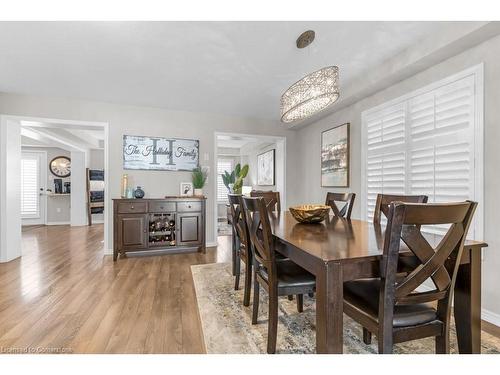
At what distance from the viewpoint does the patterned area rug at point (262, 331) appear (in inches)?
62.7

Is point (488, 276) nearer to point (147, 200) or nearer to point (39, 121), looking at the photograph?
point (147, 200)

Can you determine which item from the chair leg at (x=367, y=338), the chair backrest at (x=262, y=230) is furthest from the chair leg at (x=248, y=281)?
the chair leg at (x=367, y=338)

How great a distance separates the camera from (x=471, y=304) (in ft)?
4.08

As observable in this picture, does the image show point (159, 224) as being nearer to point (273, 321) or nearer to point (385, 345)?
point (273, 321)

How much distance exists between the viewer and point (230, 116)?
4.61 metres

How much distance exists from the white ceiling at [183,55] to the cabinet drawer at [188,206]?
5.38 feet

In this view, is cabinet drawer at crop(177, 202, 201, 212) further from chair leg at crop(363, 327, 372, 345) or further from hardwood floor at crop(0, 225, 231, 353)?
chair leg at crop(363, 327, 372, 345)

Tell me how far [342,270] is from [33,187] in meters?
8.92

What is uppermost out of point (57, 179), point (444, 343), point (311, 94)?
point (311, 94)

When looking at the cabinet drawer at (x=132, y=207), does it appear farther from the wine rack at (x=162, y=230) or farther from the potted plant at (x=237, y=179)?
the potted plant at (x=237, y=179)

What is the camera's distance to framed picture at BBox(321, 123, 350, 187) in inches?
143

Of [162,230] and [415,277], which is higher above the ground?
[415,277]

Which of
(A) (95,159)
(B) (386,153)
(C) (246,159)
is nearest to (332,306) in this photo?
(B) (386,153)
